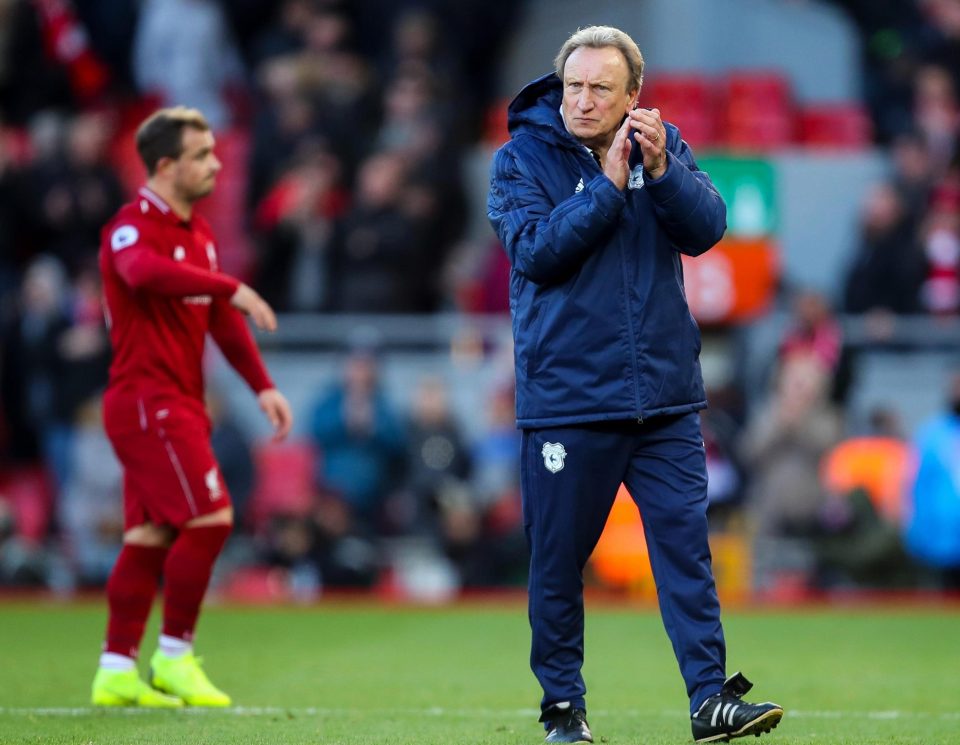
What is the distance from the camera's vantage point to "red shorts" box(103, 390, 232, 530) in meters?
6.88

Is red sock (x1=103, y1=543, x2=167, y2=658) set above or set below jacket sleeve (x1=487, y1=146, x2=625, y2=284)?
below

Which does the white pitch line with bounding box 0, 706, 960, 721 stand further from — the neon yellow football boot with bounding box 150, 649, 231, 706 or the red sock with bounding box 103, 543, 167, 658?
the red sock with bounding box 103, 543, 167, 658

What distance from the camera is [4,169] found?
16016 millimetres

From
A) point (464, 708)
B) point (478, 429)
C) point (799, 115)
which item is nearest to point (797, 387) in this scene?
point (478, 429)

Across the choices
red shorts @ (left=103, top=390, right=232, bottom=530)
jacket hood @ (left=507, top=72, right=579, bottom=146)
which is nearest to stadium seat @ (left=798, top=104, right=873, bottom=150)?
red shorts @ (left=103, top=390, right=232, bottom=530)

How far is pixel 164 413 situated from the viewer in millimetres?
6910

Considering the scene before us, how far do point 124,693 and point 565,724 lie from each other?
200cm

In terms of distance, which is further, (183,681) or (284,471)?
(284,471)

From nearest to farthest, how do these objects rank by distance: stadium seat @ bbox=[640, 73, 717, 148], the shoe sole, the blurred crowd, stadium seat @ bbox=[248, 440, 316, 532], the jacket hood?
the shoe sole < the jacket hood < the blurred crowd < stadium seat @ bbox=[248, 440, 316, 532] < stadium seat @ bbox=[640, 73, 717, 148]

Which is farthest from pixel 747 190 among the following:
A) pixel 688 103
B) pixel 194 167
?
pixel 194 167

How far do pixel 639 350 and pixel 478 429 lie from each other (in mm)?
9417

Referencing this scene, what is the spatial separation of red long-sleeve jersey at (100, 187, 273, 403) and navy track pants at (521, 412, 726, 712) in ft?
5.60

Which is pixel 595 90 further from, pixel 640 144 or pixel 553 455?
pixel 553 455

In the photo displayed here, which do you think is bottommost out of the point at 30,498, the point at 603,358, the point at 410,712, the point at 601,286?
the point at 30,498
